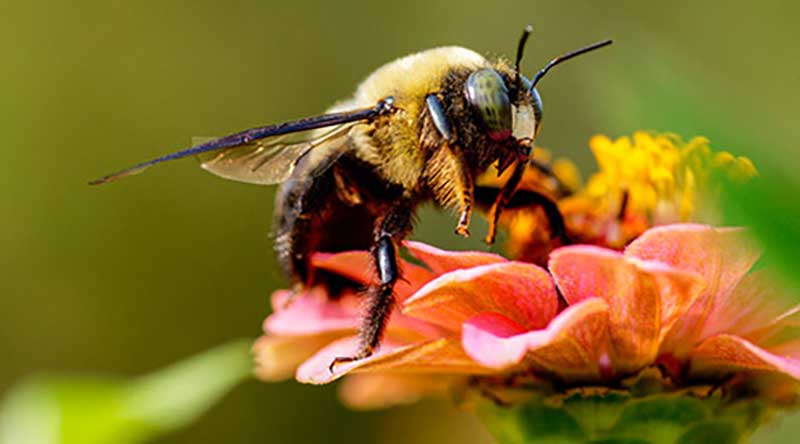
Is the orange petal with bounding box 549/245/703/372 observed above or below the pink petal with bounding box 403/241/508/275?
below

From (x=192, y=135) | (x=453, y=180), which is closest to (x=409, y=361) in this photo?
(x=453, y=180)

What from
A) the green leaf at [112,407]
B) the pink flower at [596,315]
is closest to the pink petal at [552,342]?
the pink flower at [596,315]

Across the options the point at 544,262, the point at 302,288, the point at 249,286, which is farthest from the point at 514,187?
the point at 249,286

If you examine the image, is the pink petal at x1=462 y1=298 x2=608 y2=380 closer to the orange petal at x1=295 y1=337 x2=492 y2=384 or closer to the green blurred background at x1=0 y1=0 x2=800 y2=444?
the orange petal at x1=295 y1=337 x2=492 y2=384

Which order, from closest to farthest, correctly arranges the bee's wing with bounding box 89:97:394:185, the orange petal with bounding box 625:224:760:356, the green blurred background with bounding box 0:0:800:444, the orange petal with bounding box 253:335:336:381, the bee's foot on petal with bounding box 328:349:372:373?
the orange petal with bounding box 625:224:760:356 → the bee's foot on petal with bounding box 328:349:372:373 → the bee's wing with bounding box 89:97:394:185 → the orange petal with bounding box 253:335:336:381 → the green blurred background with bounding box 0:0:800:444

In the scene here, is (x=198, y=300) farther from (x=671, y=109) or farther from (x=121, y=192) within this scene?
(x=671, y=109)

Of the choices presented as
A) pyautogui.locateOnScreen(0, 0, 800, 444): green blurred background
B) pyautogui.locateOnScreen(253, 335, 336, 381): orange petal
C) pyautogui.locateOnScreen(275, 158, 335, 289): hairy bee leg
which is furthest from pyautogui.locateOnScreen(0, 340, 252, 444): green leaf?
pyautogui.locateOnScreen(0, 0, 800, 444): green blurred background

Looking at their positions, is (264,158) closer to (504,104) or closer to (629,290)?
(504,104)
